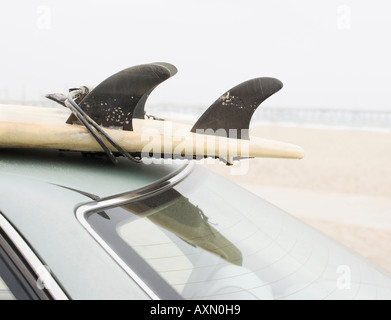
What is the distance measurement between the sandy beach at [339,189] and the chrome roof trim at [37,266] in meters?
1.54

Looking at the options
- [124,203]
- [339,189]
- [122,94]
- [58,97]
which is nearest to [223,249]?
[124,203]

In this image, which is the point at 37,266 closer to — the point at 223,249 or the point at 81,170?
the point at 81,170

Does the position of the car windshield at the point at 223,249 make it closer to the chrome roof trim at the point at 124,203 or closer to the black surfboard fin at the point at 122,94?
the chrome roof trim at the point at 124,203

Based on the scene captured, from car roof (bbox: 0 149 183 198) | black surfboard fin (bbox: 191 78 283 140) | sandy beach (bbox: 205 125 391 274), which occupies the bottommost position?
sandy beach (bbox: 205 125 391 274)

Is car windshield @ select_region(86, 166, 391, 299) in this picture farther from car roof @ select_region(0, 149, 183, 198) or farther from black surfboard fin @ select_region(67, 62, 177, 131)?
black surfboard fin @ select_region(67, 62, 177, 131)

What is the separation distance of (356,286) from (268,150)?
50cm

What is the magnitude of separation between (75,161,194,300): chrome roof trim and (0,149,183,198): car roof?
2 cm

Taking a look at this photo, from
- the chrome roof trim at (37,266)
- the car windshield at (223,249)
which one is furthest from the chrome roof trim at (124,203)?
the chrome roof trim at (37,266)

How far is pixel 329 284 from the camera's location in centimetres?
161

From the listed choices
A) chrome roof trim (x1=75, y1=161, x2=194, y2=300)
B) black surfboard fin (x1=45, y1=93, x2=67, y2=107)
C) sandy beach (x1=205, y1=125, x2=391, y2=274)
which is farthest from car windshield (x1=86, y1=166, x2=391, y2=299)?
sandy beach (x1=205, y1=125, x2=391, y2=274)

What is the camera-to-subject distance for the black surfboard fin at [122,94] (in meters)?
1.39

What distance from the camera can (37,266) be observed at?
1081mm

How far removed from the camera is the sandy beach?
7.62m
